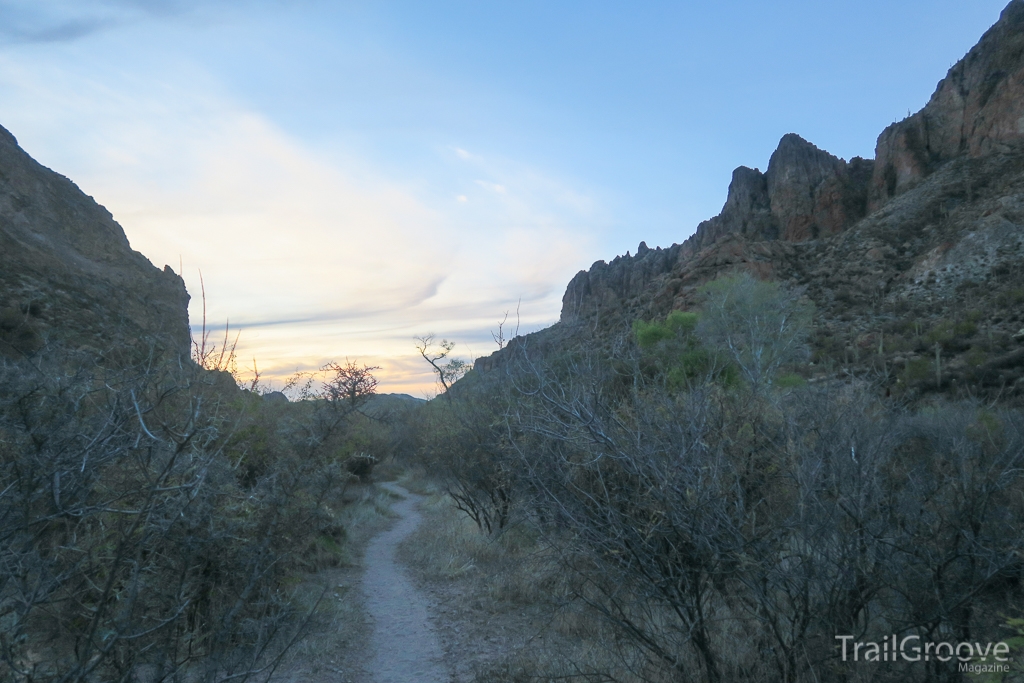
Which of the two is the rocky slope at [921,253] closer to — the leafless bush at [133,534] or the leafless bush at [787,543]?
the leafless bush at [787,543]

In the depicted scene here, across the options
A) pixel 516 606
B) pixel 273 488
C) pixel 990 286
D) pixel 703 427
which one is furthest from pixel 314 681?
pixel 990 286

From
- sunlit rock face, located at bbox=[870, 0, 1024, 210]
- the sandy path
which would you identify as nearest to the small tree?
the sandy path

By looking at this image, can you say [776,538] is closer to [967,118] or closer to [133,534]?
[133,534]

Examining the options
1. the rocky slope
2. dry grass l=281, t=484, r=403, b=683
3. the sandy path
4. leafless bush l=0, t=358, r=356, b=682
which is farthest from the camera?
the rocky slope

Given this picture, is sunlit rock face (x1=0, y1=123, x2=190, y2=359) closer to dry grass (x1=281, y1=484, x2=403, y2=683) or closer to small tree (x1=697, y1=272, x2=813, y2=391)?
dry grass (x1=281, y1=484, x2=403, y2=683)

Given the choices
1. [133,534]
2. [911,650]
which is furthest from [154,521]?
[911,650]

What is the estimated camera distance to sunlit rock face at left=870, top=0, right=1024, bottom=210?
4738 cm

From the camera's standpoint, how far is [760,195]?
80.4 metres

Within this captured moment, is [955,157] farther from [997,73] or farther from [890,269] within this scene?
[890,269]

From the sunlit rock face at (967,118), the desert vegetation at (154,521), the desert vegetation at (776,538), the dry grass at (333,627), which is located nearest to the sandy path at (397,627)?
the dry grass at (333,627)

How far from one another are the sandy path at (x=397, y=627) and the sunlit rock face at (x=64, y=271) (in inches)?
279

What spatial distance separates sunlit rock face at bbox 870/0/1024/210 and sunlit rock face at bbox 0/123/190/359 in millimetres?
53863

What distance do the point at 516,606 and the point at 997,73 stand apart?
6659 cm

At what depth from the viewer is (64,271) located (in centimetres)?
1917
